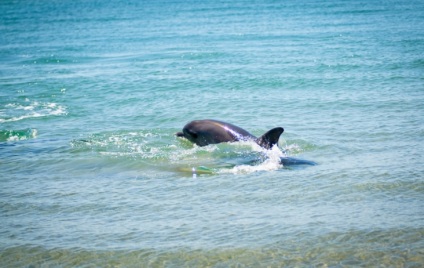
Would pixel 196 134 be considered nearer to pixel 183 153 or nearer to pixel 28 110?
pixel 183 153

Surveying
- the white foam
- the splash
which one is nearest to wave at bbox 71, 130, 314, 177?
the white foam

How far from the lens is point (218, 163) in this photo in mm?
11836

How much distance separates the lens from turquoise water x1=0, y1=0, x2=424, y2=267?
7801 mm

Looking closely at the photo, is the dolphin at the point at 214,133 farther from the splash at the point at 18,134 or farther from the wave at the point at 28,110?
the wave at the point at 28,110

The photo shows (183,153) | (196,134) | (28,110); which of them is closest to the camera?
(183,153)

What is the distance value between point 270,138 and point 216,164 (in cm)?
119

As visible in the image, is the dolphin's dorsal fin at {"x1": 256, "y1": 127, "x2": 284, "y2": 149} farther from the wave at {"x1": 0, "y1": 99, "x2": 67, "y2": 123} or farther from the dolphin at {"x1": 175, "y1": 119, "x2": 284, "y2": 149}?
the wave at {"x1": 0, "y1": 99, "x2": 67, "y2": 123}

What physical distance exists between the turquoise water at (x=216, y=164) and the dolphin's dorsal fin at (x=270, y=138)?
0.59 ft

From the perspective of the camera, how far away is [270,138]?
11867mm

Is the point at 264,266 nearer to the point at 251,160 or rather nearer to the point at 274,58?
the point at 251,160

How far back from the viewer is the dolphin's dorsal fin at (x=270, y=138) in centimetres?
1171

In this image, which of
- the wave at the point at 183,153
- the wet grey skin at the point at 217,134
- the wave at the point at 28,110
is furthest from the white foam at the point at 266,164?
the wave at the point at 28,110

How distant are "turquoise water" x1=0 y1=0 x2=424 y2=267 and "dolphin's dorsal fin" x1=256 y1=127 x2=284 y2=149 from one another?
0.59ft

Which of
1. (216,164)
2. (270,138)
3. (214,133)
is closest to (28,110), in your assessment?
(214,133)
